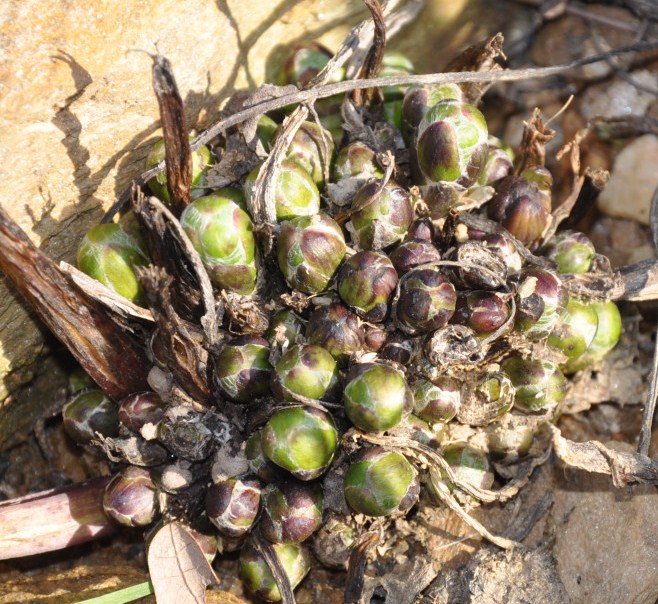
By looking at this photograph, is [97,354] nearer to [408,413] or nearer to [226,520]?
[226,520]

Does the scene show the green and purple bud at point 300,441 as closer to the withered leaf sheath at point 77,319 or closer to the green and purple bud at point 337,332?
the green and purple bud at point 337,332

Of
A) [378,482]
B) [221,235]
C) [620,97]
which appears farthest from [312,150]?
[620,97]

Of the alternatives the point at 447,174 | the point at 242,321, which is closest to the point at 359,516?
the point at 242,321

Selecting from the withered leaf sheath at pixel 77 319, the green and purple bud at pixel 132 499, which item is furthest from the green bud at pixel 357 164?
the green and purple bud at pixel 132 499

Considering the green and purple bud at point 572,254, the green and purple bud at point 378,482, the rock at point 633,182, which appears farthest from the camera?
the rock at point 633,182

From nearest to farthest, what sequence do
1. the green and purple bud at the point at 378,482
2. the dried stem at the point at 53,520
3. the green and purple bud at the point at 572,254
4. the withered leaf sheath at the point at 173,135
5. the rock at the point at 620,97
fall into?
the withered leaf sheath at the point at 173,135 → the green and purple bud at the point at 378,482 → the dried stem at the point at 53,520 → the green and purple bud at the point at 572,254 → the rock at the point at 620,97

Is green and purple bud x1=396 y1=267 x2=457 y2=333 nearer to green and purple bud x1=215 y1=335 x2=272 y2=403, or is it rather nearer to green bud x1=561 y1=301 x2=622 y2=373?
green and purple bud x1=215 y1=335 x2=272 y2=403

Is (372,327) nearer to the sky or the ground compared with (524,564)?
nearer to the sky

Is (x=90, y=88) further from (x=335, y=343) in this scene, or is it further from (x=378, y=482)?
(x=378, y=482)
